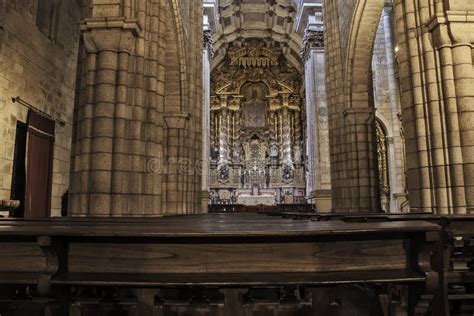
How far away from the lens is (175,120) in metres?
10.3

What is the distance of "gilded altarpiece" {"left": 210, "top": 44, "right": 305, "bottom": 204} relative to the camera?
26.2 m

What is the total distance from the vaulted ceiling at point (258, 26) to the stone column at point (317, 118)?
3953mm

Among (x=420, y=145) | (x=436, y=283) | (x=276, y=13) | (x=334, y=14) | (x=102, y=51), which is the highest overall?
(x=276, y=13)

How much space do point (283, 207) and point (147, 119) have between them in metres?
15.4

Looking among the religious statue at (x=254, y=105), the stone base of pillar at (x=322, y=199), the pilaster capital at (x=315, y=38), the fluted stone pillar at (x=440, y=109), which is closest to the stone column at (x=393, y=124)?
the stone base of pillar at (x=322, y=199)

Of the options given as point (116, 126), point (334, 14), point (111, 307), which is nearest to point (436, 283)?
point (111, 307)

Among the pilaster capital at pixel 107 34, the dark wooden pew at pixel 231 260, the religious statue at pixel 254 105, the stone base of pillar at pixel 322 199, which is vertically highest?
the religious statue at pixel 254 105

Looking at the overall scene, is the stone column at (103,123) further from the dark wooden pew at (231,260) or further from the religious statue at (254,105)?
the religious statue at (254,105)

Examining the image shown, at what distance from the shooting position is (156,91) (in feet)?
21.2

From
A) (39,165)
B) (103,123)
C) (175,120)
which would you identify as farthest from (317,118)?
(103,123)

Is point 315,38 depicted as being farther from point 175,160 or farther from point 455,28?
point 455,28

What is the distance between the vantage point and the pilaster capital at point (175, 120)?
33.9ft

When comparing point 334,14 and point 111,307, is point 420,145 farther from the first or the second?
point 334,14

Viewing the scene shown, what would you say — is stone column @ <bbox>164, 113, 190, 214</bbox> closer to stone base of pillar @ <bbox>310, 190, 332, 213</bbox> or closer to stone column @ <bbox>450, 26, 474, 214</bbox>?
stone column @ <bbox>450, 26, 474, 214</bbox>
